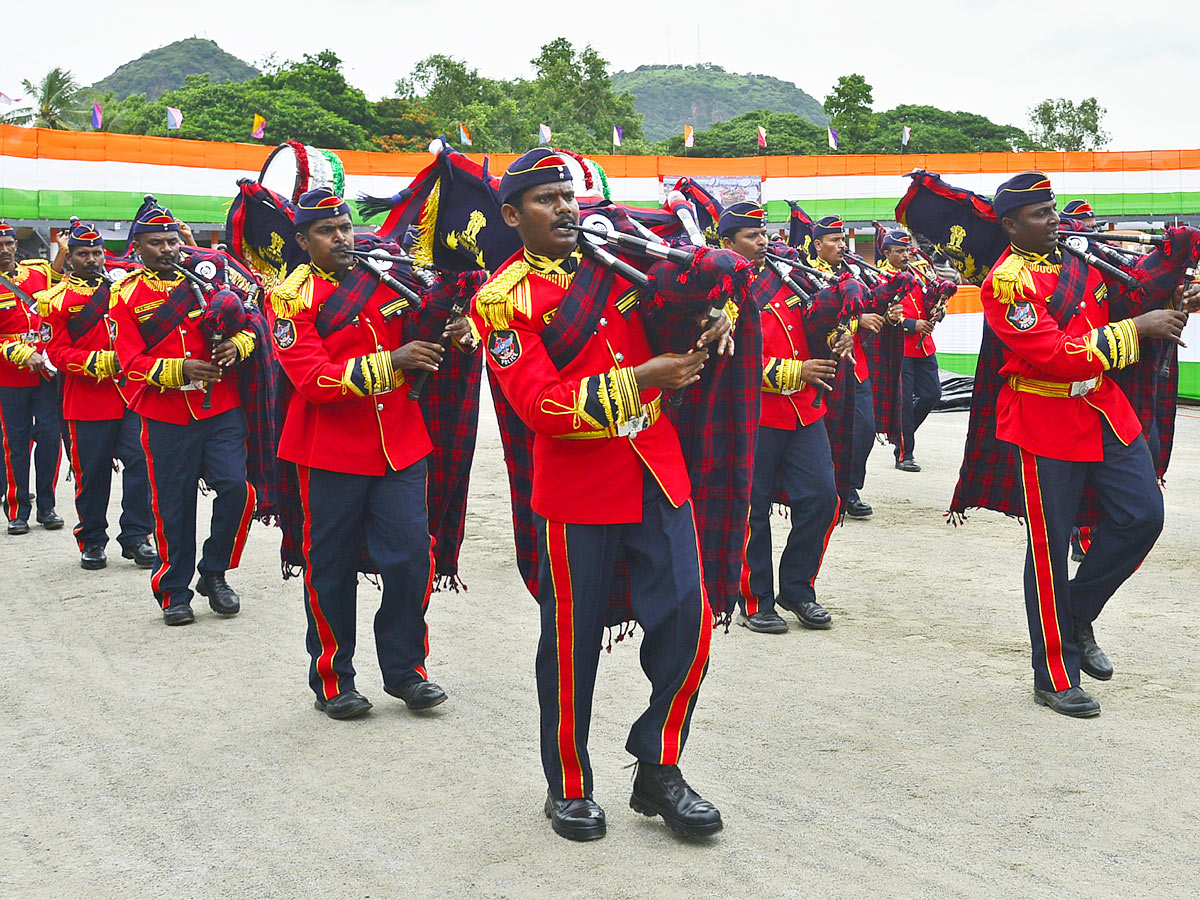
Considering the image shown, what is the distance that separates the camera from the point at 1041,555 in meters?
5.21

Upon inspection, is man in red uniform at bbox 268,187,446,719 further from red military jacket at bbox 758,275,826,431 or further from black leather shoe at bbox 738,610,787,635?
red military jacket at bbox 758,275,826,431

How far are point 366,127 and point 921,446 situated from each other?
1947 inches

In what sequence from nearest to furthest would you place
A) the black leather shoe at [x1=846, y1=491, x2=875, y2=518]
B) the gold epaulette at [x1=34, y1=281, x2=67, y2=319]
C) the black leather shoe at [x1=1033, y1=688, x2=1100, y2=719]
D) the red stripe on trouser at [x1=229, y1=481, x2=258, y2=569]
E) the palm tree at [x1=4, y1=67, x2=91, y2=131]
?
the black leather shoe at [x1=1033, y1=688, x2=1100, y2=719] → the red stripe on trouser at [x1=229, y1=481, x2=258, y2=569] → the gold epaulette at [x1=34, y1=281, x2=67, y2=319] → the black leather shoe at [x1=846, y1=491, x2=875, y2=518] → the palm tree at [x1=4, y1=67, x2=91, y2=131]

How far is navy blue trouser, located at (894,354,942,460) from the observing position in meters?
11.5

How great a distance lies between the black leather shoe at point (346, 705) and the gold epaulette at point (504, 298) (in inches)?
79.8

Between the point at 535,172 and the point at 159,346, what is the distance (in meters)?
3.87

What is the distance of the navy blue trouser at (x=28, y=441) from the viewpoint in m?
9.67

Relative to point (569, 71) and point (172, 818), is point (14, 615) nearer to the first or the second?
point (172, 818)

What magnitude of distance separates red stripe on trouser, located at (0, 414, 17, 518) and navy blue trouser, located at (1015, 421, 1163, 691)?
7608 millimetres

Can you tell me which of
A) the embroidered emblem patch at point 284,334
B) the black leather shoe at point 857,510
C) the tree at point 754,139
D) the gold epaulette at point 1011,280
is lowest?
the black leather shoe at point 857,510

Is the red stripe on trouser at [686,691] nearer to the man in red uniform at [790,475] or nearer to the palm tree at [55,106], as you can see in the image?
the man in red uniform at [790,475]

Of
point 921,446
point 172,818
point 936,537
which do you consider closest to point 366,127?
point 921,446

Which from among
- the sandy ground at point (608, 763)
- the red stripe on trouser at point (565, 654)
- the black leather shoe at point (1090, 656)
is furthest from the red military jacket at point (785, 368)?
the red stripe on trouser at point (565, 654)

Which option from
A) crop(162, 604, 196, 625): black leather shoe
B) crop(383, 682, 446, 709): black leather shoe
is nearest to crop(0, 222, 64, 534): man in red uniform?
crop(162, 604, 196, 625): black leather shoe
